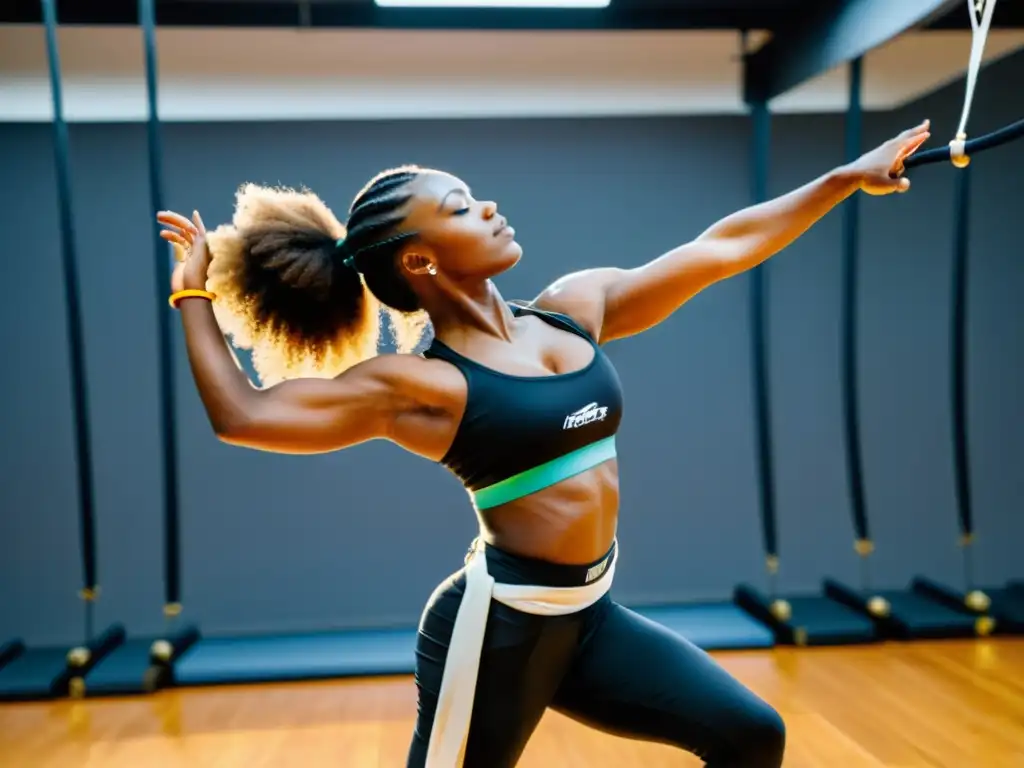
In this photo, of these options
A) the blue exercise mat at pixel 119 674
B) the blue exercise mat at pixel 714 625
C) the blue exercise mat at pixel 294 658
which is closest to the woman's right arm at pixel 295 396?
the blue exercise mat at pixel 294 658

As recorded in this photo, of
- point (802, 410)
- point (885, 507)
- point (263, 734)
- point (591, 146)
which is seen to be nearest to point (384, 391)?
point (263, 734)

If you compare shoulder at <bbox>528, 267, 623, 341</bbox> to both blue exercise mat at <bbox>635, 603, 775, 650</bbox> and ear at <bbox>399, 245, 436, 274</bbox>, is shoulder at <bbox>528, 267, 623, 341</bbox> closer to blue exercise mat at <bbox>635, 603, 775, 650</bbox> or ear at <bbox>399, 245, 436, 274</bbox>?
ear at <bbox>399, 245, 436, 274</bbox>

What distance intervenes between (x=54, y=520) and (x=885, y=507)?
3601 millimetres

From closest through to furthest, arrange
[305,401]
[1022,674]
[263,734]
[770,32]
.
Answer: [305,401]
[263,734]
[1022,674]
[770,32]

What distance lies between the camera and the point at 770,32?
→ 3846mm

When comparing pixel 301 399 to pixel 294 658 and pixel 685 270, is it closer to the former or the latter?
pixel 685 270

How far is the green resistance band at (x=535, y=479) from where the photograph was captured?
1.58 metres

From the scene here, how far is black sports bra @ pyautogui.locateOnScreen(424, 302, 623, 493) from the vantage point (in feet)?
5.12

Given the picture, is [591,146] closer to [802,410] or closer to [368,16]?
[368,16]

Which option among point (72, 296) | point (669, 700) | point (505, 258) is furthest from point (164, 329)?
point (669, 700)

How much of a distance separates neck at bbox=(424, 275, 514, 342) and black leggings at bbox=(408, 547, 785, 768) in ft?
1.28

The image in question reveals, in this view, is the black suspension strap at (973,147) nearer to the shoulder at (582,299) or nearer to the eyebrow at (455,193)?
the shoulder at (582,299)

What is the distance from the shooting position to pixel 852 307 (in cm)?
353

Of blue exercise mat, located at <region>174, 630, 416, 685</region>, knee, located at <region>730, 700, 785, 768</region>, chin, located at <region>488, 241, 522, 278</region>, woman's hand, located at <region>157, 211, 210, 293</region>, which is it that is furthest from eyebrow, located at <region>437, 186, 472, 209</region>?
blue exercise mat, located at <region>174, 630, 416, 685</region>
